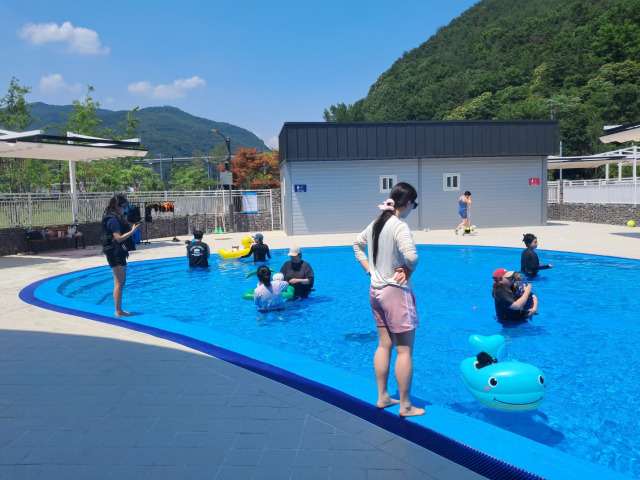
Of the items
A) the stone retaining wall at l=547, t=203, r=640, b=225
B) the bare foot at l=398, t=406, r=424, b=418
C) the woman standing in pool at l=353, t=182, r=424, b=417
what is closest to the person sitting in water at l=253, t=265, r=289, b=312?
the woman standing in pool at l=353, t=182, r=424, b=417

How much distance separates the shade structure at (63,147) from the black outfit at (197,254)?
592cm

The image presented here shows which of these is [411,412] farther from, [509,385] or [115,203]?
[115,203]

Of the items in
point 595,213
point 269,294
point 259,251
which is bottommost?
point 269,294

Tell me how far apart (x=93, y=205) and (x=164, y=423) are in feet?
60.4

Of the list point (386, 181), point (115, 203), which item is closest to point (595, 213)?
point (386, 181)

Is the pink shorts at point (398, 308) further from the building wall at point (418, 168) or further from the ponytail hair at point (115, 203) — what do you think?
the building wall at point (418, 168)

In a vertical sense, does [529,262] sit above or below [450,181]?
below

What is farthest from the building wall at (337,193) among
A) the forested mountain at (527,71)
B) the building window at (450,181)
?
the forested mountain at (527,71)

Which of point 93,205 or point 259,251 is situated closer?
point 259,251

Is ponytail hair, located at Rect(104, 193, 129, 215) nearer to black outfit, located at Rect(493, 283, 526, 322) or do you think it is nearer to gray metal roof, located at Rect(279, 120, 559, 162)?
black outfit, located at Rect(493, 283, 526, 322)

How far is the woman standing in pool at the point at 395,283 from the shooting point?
12.3ft

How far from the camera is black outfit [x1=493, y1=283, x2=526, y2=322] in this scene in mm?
7438

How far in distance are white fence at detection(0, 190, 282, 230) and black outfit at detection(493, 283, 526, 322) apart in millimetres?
16269

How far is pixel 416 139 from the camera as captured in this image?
22.5 meters
